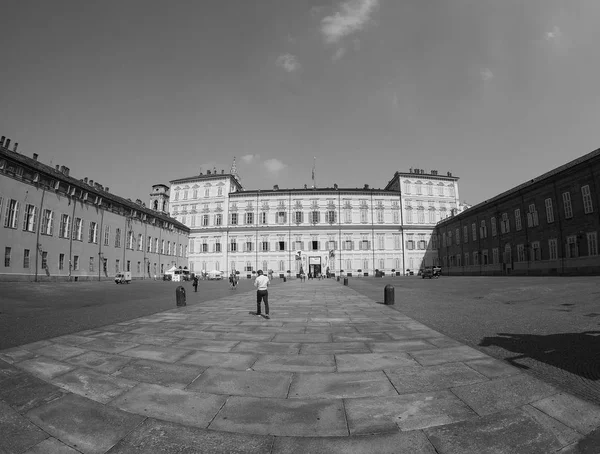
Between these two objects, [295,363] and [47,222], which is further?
[47,222]

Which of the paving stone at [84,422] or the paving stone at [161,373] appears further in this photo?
the paving stone at [161,373]

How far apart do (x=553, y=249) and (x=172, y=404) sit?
39.7 m

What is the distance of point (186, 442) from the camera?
2.91 m

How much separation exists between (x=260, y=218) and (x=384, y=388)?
6314 centimetres

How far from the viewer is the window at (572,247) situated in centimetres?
2997

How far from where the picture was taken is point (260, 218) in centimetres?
6644

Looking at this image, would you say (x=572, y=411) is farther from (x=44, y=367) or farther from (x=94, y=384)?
(x=44, y=367)

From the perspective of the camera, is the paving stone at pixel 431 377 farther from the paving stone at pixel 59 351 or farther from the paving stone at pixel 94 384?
the paving stone at pixel 59 351

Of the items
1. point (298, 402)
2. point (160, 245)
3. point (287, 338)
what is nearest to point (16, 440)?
point (298, 402)

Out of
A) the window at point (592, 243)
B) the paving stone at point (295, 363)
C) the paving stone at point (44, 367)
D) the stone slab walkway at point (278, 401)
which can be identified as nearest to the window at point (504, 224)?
the window at point (592, 243)

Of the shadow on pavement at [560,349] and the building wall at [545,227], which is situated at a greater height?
the building wall at [545,227]

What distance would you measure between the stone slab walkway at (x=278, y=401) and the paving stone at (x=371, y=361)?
0.09ft

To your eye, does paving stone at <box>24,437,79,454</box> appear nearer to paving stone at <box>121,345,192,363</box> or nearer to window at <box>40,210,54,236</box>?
paving stone at <box>121,345,192,363</box>

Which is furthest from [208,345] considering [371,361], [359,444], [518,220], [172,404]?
[518,220]
